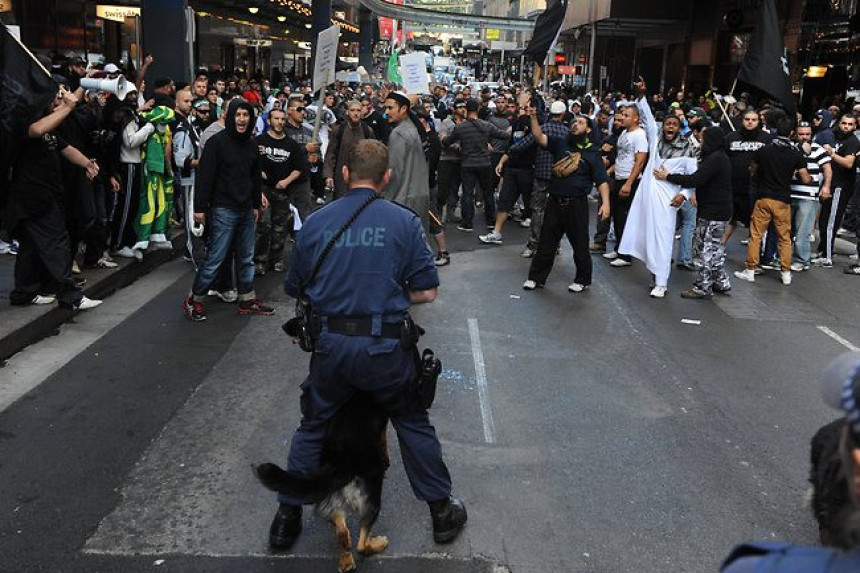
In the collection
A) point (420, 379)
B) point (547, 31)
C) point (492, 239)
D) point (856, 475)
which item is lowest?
point (492, 239)

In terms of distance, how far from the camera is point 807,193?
10.4 metres

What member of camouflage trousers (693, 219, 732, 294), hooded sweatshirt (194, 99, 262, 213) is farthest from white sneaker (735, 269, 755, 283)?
hooded sweatshirt (194, 99, 262, 213)

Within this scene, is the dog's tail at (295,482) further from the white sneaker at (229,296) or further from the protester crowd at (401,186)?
the white sneaker at (229,296)

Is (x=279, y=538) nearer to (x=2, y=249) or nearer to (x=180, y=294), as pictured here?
(x=180, y=294)

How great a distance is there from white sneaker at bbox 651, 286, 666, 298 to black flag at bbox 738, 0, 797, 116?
3426 mm

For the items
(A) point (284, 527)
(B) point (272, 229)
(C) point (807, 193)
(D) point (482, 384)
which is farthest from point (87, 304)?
(C) point (807, 193)

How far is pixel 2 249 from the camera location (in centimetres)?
934

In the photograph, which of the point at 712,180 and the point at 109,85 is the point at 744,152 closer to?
the point at 712,180

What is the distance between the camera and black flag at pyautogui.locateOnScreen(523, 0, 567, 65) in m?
15.5

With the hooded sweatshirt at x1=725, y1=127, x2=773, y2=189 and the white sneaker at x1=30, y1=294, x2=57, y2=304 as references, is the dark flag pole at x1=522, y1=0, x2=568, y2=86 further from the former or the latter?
the white sneaker at x1=30, y1=294, x2=57, y2=304

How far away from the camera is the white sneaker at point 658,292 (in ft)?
30.2

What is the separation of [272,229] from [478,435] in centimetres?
491

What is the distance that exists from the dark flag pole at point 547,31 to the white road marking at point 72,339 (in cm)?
930

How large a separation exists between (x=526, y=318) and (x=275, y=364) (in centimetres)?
270
